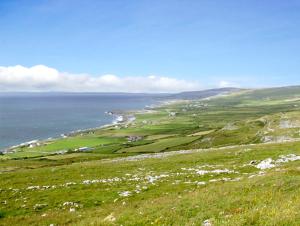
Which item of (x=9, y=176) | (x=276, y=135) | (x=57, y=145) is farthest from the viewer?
(x=57, y=145)

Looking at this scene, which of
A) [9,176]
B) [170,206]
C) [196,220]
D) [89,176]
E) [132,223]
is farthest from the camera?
[9,176]

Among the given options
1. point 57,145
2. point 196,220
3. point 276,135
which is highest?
point 196,220

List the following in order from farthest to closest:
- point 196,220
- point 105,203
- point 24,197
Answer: point 24,197 < point 105,203 < point 196,220

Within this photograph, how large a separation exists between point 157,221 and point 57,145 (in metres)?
185

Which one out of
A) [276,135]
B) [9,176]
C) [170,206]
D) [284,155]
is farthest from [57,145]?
[170,206]

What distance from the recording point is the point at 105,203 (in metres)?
33.2

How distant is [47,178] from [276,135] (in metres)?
66.2

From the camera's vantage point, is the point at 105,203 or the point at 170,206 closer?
the point at 170,206

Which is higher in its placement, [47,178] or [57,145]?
[47,178]

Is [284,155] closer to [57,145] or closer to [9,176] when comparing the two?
[9,176]

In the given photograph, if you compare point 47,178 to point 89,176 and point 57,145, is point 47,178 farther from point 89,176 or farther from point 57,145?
point 57,145

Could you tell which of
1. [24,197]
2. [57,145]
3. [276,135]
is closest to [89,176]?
[24,197]

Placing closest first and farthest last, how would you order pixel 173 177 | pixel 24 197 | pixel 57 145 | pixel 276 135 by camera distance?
pixel 24 197
pixel 173 177
pixel 276 135
pixel 57 145

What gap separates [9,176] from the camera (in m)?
57.2
